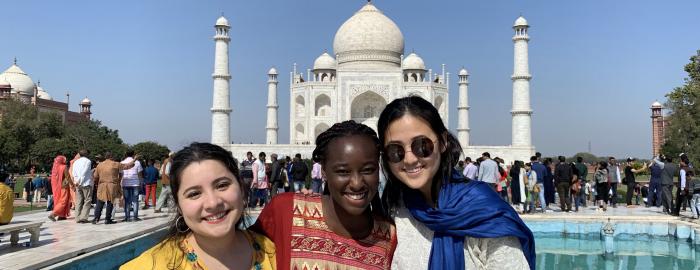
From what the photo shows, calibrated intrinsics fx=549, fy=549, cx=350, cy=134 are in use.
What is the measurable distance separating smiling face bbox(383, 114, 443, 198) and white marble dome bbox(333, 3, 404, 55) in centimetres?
3198

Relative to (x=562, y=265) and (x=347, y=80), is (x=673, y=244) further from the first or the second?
(x=347, y=80)

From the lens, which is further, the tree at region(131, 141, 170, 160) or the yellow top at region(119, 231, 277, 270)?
the tree at region(131, 141, 170, 160)

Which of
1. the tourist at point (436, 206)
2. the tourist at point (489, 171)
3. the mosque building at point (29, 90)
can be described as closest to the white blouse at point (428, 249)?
the tourist at point (436, 206)

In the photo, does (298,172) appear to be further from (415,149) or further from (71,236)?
(415,149)

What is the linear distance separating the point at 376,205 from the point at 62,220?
844cm

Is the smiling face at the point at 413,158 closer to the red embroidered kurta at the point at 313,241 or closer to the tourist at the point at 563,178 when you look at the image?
the red embroidered kurta at the point at 313,241

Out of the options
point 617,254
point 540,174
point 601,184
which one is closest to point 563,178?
point 540,174

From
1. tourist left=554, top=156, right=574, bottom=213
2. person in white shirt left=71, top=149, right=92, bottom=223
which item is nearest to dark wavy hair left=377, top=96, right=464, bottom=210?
person in white shirt left=71, top=149, right=92, bottom=223

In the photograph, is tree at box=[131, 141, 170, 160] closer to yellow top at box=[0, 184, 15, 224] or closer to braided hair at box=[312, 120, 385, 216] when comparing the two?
yellow top at box=[0, 184, 15, 224]

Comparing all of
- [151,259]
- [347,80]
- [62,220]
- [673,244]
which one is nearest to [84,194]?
[62,220]

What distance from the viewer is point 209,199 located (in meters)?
1.58

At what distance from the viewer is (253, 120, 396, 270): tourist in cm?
167

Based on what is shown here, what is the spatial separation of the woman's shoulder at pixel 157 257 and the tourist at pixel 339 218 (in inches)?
10.9

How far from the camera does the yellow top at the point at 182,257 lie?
155cm
